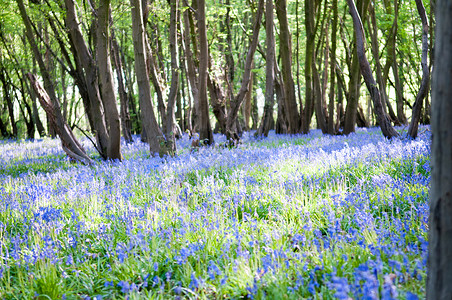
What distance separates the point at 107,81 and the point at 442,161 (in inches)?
337

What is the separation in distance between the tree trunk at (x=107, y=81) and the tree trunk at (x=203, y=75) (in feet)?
8.98

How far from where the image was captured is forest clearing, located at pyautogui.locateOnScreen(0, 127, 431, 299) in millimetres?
2447

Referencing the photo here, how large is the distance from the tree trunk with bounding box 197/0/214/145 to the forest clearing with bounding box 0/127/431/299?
5285 mm

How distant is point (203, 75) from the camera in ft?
35.3

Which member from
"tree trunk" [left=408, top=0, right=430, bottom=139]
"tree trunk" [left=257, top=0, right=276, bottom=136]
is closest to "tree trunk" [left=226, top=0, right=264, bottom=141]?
"tree trunk" [left=257, top=0, right=276, bottom=136]

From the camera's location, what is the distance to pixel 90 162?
9023 millimetres

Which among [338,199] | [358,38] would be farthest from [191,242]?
[358,38]

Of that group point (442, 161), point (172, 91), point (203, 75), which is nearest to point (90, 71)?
point (172, 91)

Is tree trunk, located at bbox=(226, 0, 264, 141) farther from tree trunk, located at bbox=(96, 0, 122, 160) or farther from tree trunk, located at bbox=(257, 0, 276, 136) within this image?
tree trunk, located at bbox=(96, 0, 122, 160)

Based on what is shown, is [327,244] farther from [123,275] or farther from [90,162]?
[90,162]

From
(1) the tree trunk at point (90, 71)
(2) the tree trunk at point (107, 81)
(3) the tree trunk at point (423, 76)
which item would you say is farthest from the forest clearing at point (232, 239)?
(1) the tree trunk at point (90, 71)

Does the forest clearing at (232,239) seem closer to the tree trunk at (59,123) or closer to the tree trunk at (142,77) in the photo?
the tree trunk at (142,77)

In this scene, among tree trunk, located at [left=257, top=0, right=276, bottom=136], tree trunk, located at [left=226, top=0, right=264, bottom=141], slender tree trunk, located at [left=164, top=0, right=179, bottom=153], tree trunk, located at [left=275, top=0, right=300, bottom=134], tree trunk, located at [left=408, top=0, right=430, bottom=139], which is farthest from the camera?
tree trunk, located at [left=275, top=0, right=300, bottom=134]

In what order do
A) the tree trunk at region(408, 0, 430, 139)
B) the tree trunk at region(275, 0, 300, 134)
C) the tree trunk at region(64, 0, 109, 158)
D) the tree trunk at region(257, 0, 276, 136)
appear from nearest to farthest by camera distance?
the tree trunk at region(408, 0, 430, 139) → the tree trunk at region(64, 0, 109, 158) → the tree trunk at region(257, 0, 276, 136) → the tree trunk at region(275, 0, 300, 134)
